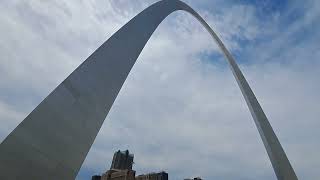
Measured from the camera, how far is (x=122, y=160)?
118m

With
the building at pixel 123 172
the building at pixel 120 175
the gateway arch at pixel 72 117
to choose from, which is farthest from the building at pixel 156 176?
the gateway arch at pixel 72 117

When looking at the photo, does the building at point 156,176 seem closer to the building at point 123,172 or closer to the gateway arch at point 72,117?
the building at point 123,172

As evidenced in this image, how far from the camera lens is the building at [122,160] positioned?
116 metres

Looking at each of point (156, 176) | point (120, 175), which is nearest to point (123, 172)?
point (120, 175)

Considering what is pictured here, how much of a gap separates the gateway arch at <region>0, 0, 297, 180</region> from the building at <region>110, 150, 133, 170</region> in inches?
4259

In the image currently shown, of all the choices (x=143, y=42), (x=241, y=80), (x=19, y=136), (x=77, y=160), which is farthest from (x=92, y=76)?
(x=241, y=80)

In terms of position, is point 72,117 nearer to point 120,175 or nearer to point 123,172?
point 123,172

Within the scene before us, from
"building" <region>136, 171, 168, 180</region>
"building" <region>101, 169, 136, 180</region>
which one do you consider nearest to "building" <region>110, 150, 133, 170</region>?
"building" <region>101, 169, 136, 180</region>

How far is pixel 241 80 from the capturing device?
1805 centimetres

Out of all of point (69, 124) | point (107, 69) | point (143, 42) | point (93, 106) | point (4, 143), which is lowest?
point (4, 143)

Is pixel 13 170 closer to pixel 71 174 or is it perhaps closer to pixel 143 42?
pixel 71 174

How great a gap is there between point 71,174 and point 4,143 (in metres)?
1.82

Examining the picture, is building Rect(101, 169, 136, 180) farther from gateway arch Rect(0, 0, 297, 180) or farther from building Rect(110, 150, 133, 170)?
gateway arch Rect(0, 0, 297, 180)

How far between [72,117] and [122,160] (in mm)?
114029
